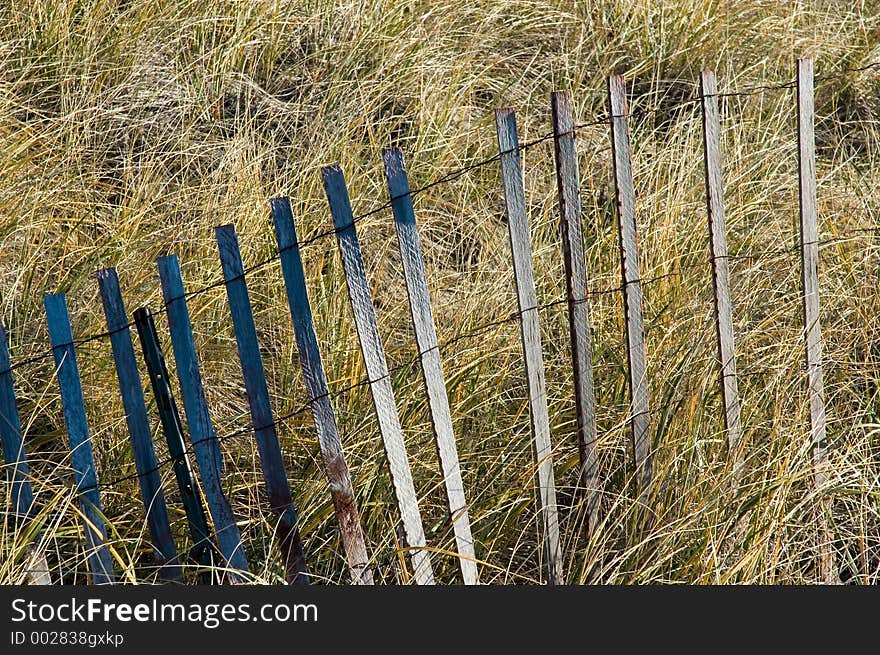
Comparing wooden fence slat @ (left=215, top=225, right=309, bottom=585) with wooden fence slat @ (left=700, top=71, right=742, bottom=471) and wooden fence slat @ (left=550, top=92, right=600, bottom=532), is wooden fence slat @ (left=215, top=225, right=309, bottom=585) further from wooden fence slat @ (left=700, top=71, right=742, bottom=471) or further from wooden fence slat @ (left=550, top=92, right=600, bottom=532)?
wooden fence slat @ (left=700, top=71, right=742, bottom=471)

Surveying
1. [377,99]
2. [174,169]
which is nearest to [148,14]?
[174,169]

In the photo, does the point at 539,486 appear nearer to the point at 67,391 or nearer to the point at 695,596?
the point at 695,596

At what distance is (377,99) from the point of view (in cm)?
409

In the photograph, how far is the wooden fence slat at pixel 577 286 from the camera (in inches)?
86.3

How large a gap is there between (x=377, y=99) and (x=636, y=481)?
2.27 m

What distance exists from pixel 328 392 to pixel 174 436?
35cm

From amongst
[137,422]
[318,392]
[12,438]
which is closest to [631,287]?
[318,392]

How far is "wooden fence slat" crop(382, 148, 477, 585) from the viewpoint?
6.59ft

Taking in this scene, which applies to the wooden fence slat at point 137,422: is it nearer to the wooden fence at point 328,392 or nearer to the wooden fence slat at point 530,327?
the wooden fence at point 328,392

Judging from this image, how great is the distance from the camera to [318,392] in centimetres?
202

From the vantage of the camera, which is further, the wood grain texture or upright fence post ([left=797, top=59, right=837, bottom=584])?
upright fence post ([left=797, top=59, right=837, bottom=584])

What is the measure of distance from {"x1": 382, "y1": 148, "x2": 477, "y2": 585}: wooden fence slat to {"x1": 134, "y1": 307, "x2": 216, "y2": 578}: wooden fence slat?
538mm

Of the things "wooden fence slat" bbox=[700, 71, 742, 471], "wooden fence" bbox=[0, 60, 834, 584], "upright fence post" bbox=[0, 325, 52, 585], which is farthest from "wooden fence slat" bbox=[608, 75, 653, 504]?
"upright fence post" bbox=[0, 325, 52, 585]

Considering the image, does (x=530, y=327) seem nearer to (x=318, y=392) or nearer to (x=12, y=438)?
(x=318, y=392)
